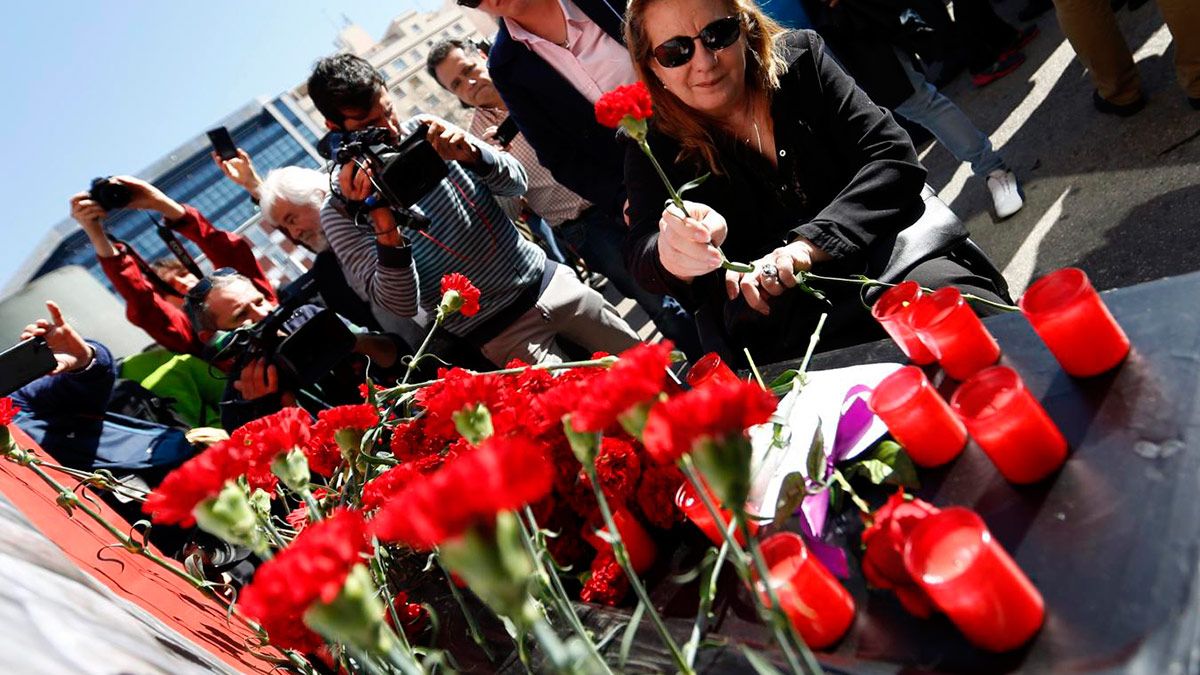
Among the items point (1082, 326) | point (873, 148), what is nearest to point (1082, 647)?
point (1082, 326)

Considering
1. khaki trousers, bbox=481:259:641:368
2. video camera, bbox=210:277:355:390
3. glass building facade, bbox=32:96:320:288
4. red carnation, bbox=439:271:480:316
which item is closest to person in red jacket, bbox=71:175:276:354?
video camera, bbox=210:277:355:390

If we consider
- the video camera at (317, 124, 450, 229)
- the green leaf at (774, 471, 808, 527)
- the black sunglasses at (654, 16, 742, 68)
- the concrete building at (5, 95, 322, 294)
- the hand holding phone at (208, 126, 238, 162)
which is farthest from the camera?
the concrete building at (5, 95, 322, 294)

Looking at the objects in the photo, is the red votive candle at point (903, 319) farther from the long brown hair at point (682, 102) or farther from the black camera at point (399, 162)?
the black camera at point (399, 162)

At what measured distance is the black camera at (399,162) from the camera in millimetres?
2291

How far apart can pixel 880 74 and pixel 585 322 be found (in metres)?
1.73

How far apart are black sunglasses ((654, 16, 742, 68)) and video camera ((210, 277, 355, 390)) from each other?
1.53m

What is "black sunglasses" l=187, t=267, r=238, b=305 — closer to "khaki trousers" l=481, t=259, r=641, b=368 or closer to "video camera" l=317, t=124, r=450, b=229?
"video camera" l=317, t=124, r=450, b=229

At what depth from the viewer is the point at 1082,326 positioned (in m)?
0.96

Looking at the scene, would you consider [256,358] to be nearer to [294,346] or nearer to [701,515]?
[294,346]

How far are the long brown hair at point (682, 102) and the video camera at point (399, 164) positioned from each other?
0.74 meters

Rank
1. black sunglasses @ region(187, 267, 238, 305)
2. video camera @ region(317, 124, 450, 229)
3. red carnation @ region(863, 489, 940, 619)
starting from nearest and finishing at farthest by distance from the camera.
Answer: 1. red carnation @ region(863, 489, 940, 619)
2. video camera @ region(317, 124, 450, 229)
3. black sunglasses @ region(187, 267, 238, 305)

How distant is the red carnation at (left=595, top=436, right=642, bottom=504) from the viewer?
115 centimetres

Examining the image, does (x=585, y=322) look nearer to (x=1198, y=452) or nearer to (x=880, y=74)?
(x=880, y=74)

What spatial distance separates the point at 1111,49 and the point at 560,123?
2178 mm
